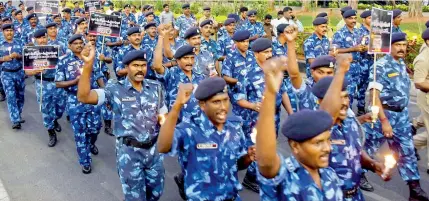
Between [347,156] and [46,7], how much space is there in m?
11.4

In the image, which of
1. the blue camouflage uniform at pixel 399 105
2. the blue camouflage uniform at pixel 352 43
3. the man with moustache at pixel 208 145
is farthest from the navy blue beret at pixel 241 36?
the man with moustache at pixel 208 145

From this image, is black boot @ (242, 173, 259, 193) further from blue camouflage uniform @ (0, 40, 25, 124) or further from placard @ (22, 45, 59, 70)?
blue camouflage uniform @ (0, 40, 25, 124)

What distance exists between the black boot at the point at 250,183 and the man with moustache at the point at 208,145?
2.35m

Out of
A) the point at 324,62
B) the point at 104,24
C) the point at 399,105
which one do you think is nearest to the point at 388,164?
the point at 324,62

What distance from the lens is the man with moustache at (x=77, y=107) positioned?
6.44 metres

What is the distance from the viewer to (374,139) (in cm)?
542

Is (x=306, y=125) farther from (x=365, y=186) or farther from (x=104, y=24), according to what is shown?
(x=104, y=24)

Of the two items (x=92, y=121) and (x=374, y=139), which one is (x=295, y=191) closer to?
(x=374, y=139)

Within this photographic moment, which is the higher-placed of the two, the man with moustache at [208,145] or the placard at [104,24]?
the placard at [104,24]

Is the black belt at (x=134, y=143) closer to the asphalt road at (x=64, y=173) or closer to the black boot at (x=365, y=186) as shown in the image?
the asphalt road at (x=64, y=173)

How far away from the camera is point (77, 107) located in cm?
656

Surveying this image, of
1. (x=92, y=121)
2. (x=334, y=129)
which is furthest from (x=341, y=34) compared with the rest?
(x=334, y=129)

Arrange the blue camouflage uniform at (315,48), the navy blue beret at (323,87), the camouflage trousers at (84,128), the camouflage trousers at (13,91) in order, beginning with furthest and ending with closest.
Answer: the camouflage trousers at (13,91), the blue camouflage uniform at (315,48), the camouflage trousers at (84,128), the navy blue beret at (323,87)

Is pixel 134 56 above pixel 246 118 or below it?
above
